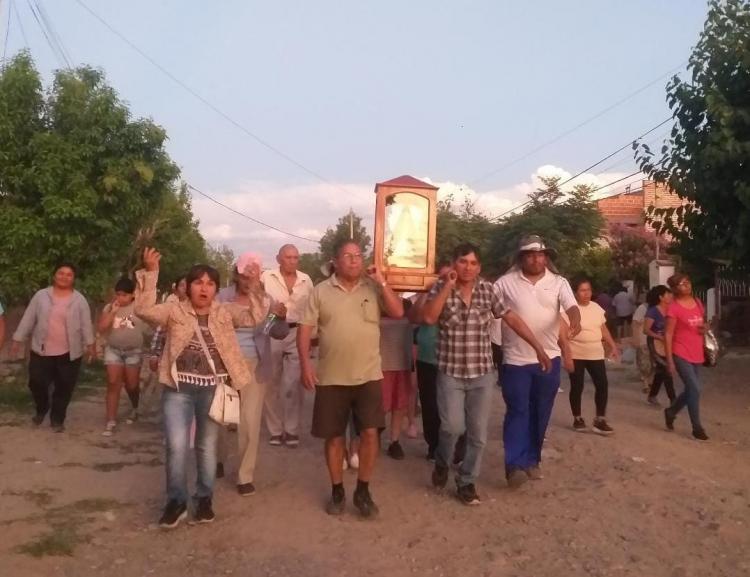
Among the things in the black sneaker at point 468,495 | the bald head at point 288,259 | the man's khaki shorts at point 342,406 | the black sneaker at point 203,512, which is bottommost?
the black sneaker at point 203,512

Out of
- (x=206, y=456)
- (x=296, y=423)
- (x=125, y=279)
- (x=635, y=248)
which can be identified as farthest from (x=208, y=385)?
(x=635, y=248)

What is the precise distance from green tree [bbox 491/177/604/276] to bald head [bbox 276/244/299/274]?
18.8 m

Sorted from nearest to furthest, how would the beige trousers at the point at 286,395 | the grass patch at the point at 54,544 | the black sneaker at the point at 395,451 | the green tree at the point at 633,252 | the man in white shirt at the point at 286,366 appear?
the grass patch at the point at 54,544 < the black sneaker at the point at 395,451 < the man in white shirt at the point at 286,366 < the beige trousers at the point at 286,395 < the green tree at the point at 633,252

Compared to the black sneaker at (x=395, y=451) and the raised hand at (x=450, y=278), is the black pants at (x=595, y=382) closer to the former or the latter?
the black sneaker at (x=395, y=451)

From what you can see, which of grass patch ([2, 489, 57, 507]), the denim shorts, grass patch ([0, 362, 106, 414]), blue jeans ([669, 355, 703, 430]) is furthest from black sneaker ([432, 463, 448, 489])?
grass patch ([0, 362, 106, 414])

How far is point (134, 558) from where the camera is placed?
5.49m

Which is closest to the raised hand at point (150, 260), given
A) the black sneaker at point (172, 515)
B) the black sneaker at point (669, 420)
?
the black sneaker at point (172, 515)

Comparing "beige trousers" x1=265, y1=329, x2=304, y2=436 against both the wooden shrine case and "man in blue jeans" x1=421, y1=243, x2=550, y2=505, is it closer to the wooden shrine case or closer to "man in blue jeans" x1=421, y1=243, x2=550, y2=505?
the wooden shrine case

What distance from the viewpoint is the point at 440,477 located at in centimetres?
695

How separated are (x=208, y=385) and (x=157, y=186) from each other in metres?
10.3

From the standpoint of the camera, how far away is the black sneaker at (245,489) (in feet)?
22.4

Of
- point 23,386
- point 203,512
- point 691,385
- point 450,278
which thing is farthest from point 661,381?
point 23,386

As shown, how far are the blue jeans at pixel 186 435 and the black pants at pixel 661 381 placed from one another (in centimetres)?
665

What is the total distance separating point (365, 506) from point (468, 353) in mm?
1291
